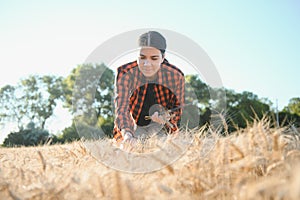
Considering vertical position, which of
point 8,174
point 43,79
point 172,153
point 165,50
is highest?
point 43,79

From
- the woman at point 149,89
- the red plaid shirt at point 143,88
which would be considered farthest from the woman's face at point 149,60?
the red plaid shirt at point 143,88

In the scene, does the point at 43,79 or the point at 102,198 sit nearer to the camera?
the point at 102,198

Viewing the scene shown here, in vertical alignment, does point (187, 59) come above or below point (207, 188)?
above

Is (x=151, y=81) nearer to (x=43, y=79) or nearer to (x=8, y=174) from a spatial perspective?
(x=8, y=174)

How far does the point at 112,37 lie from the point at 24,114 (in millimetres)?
34631

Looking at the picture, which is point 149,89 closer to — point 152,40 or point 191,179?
point 152,40

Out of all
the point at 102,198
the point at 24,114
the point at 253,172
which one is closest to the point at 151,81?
the point at 253,172

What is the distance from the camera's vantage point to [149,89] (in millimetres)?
3990

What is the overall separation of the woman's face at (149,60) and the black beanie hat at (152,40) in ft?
0.16

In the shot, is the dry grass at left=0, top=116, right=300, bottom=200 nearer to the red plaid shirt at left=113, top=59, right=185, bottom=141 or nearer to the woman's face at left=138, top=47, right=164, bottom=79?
the woman's face at left=138, top=47, right=164, bottom=79

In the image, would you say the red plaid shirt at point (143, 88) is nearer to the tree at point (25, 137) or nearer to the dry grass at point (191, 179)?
the dry grass at point (191, 179)

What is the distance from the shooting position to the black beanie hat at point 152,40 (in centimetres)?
331

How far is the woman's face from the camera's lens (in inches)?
132

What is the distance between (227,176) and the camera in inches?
53.7
